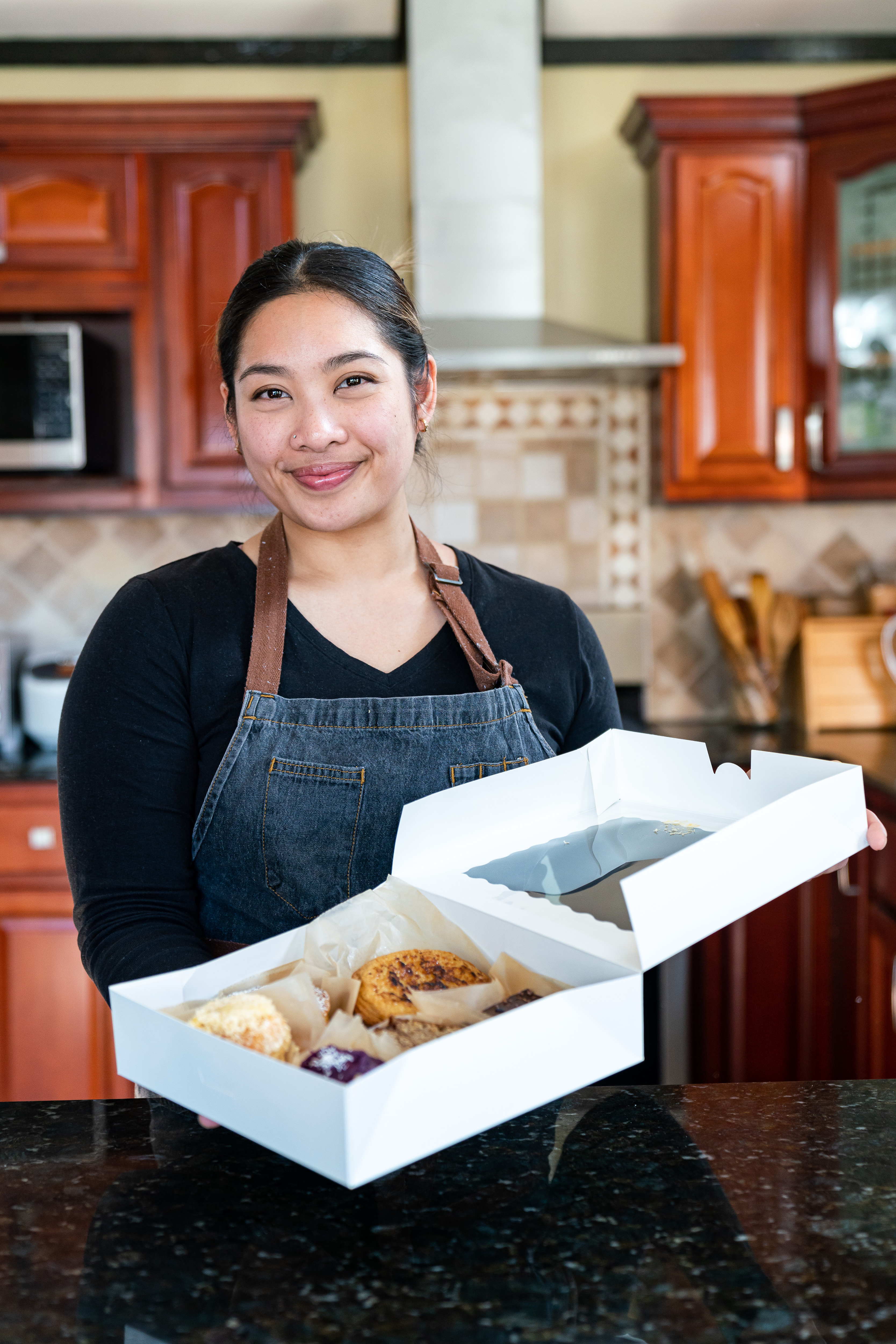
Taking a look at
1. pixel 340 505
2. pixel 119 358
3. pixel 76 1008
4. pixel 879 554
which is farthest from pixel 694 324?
pixel 76 1008

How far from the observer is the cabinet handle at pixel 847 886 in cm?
227

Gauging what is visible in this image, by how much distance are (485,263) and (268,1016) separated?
2.31 meters

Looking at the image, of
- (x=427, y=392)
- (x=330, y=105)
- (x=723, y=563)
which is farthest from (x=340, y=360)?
(x=330, y=105)

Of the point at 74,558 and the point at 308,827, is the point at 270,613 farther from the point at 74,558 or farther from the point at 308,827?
the point at 74,558

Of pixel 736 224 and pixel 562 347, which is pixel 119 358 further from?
pixel 736 224

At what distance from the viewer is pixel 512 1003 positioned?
680 millimetres

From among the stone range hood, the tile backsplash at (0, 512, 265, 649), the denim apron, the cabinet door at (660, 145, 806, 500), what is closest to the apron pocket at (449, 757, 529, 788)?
the denim apron

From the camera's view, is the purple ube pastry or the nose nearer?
the purple ube pastry

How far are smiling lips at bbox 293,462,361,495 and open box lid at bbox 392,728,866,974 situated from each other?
38 cm

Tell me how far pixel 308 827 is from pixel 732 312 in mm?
2016

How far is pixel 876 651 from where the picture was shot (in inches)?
109

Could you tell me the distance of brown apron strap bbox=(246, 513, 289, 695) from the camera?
1.14 metres

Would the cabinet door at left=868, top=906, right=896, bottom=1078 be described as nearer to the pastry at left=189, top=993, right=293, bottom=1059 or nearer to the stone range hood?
the stone range hood

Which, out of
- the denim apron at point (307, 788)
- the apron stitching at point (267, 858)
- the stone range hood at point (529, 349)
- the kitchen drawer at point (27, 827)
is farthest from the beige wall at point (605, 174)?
the apron stitching at point (267, 858)
